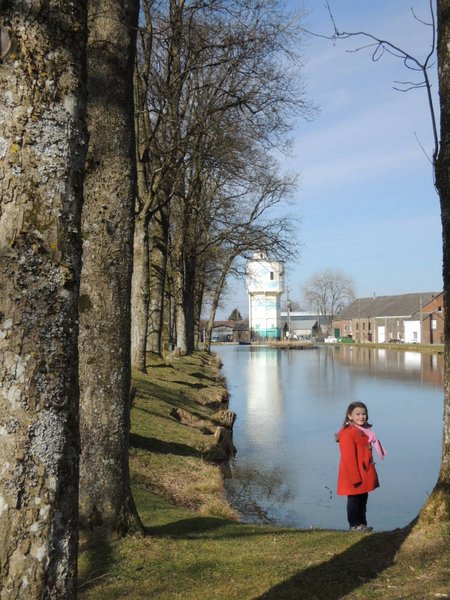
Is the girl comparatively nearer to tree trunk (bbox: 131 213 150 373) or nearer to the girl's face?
the girl's face

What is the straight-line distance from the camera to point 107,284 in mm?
5879

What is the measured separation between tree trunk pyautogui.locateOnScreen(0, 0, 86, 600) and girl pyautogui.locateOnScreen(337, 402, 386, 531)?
18.0ft

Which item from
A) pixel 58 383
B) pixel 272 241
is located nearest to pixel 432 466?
pixel 58 383

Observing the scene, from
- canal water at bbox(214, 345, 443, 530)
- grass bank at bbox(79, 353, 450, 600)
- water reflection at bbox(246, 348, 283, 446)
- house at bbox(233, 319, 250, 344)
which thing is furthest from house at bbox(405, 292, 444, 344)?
grass bank at bbox(79, 353, 450, 600)

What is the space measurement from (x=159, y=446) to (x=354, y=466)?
14.8 ft

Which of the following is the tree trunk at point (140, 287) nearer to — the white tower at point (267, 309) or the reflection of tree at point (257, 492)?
the reflection of tree at point (257, 492)

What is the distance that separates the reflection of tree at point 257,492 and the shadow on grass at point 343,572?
13.9 ft

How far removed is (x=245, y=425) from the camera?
18734mm

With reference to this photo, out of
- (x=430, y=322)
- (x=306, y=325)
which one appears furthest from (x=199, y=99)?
(x=306, y=325)

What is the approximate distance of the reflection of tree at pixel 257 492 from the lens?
999 centimetres

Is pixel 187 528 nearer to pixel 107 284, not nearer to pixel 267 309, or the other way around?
pixel 107 284

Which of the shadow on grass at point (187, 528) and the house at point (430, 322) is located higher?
the house at point (430, 322)

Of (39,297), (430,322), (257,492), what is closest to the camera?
(39,297)

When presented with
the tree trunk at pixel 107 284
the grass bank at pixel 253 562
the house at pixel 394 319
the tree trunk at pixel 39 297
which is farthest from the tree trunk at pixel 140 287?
the house at pixel 394 319
